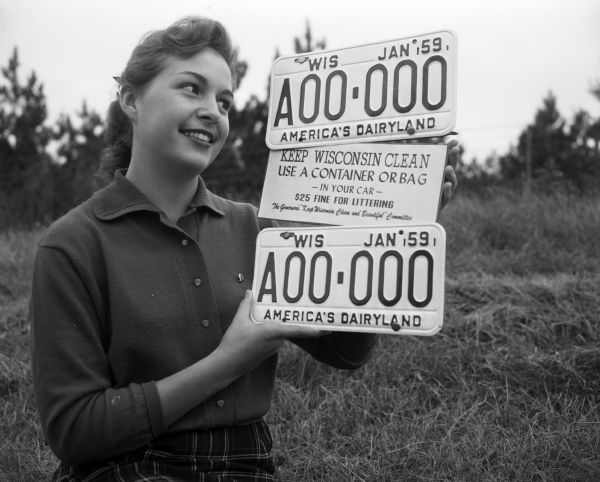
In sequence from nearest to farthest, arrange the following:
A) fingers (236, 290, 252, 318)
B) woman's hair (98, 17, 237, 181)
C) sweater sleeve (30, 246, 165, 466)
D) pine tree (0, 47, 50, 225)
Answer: sweater sleeve (30, 246, 165, 466)
fingers (236, 290, 252, 318)
woman's hair (98, 17, 237, 181)
pine tree (0, 47, 50, 225)

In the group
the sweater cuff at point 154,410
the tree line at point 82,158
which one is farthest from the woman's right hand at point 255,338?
the tree line at point 82,158

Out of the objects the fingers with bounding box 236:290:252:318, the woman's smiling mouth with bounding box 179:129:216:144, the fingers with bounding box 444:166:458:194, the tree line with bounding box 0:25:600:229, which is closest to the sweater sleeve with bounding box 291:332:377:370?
the fingers with bounding box 236:290:252:318

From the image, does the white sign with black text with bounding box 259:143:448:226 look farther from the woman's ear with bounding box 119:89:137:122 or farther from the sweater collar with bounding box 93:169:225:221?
the woman's ear with bounding box 119:89:137:122

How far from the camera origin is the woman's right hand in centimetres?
144

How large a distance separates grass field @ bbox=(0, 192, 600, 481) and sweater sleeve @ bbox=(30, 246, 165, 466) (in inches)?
40.4

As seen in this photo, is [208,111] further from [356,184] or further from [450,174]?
[450,174]

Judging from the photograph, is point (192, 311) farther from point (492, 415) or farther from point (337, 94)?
A: point (492, 415)

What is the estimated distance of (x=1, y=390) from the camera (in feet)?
10.1

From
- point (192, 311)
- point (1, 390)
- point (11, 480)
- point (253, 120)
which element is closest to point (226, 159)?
point (253, 120)

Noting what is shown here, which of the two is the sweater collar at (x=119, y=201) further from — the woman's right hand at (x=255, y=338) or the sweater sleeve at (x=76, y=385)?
the woman's right hand at (x=255, y=338)

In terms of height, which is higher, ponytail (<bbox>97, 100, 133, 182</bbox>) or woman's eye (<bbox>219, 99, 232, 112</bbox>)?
woman's eye (<bbox>219, 99, 232, 112</bbox>)

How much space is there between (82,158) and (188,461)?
1326cm

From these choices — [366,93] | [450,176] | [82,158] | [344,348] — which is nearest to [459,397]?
[344,348]

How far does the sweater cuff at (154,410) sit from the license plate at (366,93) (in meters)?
0.64
